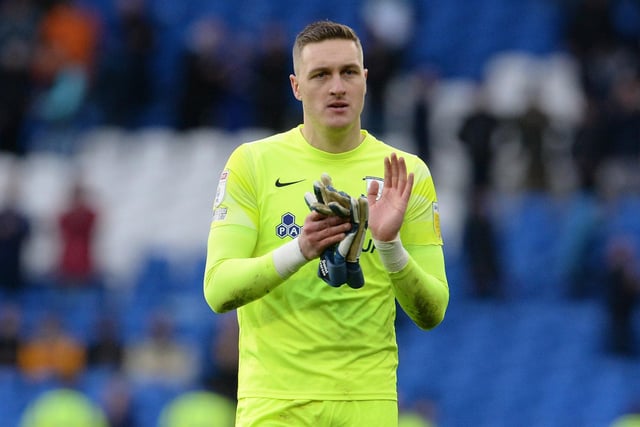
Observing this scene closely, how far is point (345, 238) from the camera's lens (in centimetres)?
516

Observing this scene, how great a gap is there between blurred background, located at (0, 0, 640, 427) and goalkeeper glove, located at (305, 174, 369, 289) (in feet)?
24.7

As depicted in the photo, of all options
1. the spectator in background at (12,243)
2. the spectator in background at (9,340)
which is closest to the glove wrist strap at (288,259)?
the spectator in background at (9,340)

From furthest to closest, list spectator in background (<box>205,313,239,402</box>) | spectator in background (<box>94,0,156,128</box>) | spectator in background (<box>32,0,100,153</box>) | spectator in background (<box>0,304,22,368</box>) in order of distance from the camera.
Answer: spectator in background (<box>32,0,100,153</box>) < spectator in background (<box>94,0,156,128</box>) < spectator in background (<box>0,304,22,368</box>) < spectator in background (<box>205,313,239,402</box>)

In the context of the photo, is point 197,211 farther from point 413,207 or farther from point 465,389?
point 413,207

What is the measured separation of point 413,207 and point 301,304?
0.59m

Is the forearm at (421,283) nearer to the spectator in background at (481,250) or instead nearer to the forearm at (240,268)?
the forearm at (240,268)

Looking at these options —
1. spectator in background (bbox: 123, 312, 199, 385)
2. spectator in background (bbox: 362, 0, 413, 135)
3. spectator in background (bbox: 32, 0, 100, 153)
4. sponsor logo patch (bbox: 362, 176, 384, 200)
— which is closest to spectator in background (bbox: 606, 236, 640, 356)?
spectator in background (bbox: 362, 0, 413, 135)

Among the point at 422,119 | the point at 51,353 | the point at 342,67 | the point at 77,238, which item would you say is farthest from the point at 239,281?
the point at 422,119

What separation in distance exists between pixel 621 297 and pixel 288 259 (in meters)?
9.66

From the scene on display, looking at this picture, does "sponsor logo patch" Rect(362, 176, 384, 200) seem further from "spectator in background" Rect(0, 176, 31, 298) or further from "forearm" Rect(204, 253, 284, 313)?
"spectator in background" Rect(0, 176, 31, 298)

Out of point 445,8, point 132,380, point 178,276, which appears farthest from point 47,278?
point 445,8

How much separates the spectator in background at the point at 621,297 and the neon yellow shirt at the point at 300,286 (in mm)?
8958

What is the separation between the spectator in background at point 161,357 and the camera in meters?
14.7

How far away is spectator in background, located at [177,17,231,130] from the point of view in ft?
56.5
